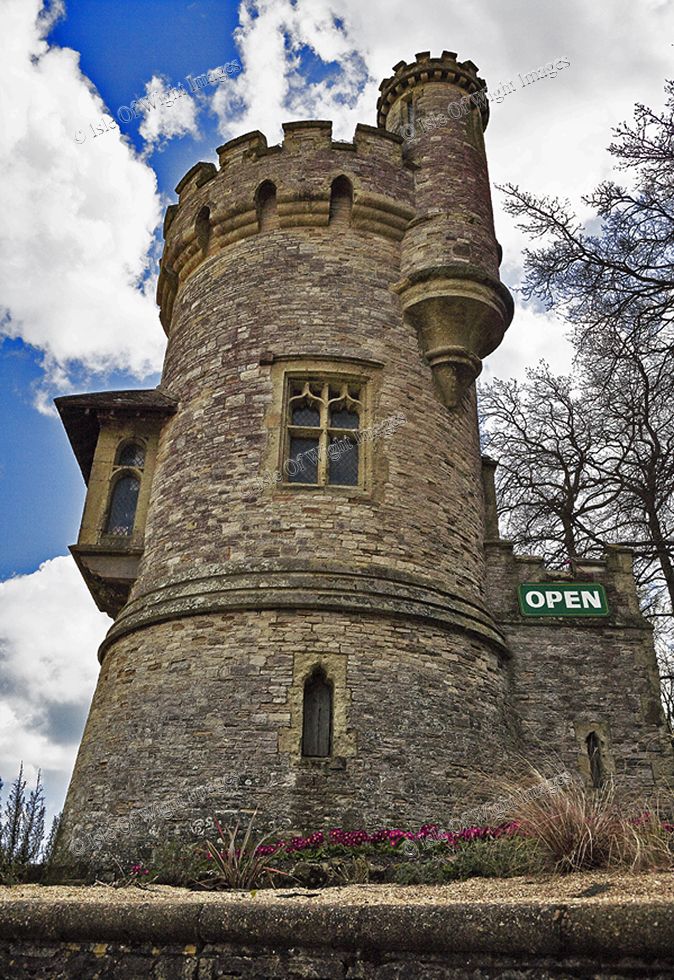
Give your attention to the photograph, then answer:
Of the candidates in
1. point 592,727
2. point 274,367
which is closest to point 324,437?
point 274,367

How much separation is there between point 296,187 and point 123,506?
5.56 m

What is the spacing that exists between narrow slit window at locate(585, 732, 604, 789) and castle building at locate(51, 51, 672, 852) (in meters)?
0.03

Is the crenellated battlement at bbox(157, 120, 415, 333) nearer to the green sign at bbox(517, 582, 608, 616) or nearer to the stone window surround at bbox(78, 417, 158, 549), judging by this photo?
the stone window surround at bbox(78, 417, 158, 549)

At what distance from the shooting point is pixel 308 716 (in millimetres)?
8477

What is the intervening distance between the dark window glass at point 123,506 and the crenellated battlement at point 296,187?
4.03m

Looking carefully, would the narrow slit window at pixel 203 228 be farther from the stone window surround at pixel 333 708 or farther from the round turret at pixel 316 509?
the stone window surround at pixel 333 708

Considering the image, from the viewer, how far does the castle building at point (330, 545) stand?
839cm

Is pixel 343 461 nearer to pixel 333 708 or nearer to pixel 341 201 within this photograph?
pixel 333 708

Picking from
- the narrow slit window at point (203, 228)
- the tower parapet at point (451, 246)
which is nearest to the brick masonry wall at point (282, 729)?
the tower parapet at point (451, 246)

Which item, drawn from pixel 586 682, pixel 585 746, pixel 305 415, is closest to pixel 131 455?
pixel 305 415

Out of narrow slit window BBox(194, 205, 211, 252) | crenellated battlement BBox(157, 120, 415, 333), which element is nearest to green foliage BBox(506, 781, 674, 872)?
crenellated battlement BBox(157, 120, 415, 333)

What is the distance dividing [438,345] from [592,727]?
573cm

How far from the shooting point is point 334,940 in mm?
3812

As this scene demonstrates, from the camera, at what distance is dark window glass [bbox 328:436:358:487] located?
1030cm
